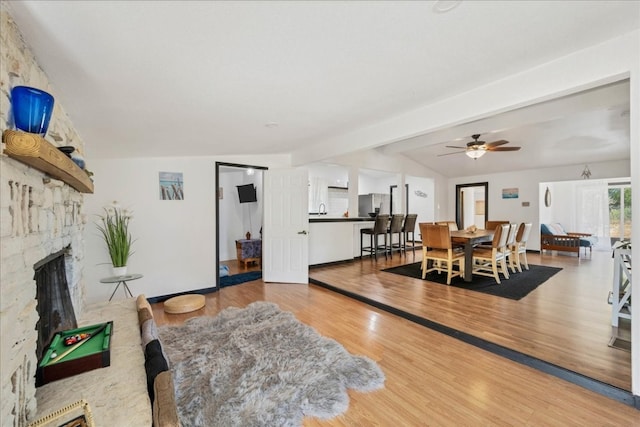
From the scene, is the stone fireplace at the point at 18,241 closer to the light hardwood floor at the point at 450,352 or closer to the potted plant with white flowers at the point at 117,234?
the light hardwood floor at the point at 450,352

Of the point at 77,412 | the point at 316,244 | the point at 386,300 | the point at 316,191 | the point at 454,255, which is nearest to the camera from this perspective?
the point at 77,412

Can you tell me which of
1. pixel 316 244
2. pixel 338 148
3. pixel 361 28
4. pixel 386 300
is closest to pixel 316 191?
pixel 316 244

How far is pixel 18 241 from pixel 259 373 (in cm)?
162

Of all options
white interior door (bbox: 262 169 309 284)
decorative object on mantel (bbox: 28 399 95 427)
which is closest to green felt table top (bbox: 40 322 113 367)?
decorative object on mantel (bbox: 28 399 95 427)

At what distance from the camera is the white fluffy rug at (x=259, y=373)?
5.38 ft

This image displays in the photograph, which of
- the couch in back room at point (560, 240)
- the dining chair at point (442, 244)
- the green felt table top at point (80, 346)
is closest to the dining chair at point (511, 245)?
the dining chair at point (442, 244)

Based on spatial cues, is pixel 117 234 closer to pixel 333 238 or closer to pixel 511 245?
pixel 333 238

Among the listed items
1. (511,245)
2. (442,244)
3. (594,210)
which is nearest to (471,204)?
→ (594,210)

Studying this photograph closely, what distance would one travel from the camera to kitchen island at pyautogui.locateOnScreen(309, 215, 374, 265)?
5.54 m

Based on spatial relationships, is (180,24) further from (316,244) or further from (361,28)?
(316,244)

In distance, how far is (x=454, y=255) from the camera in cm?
436

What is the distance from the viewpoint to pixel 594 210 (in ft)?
26.0

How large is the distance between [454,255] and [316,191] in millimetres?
3911

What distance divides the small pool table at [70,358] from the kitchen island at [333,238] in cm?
397
